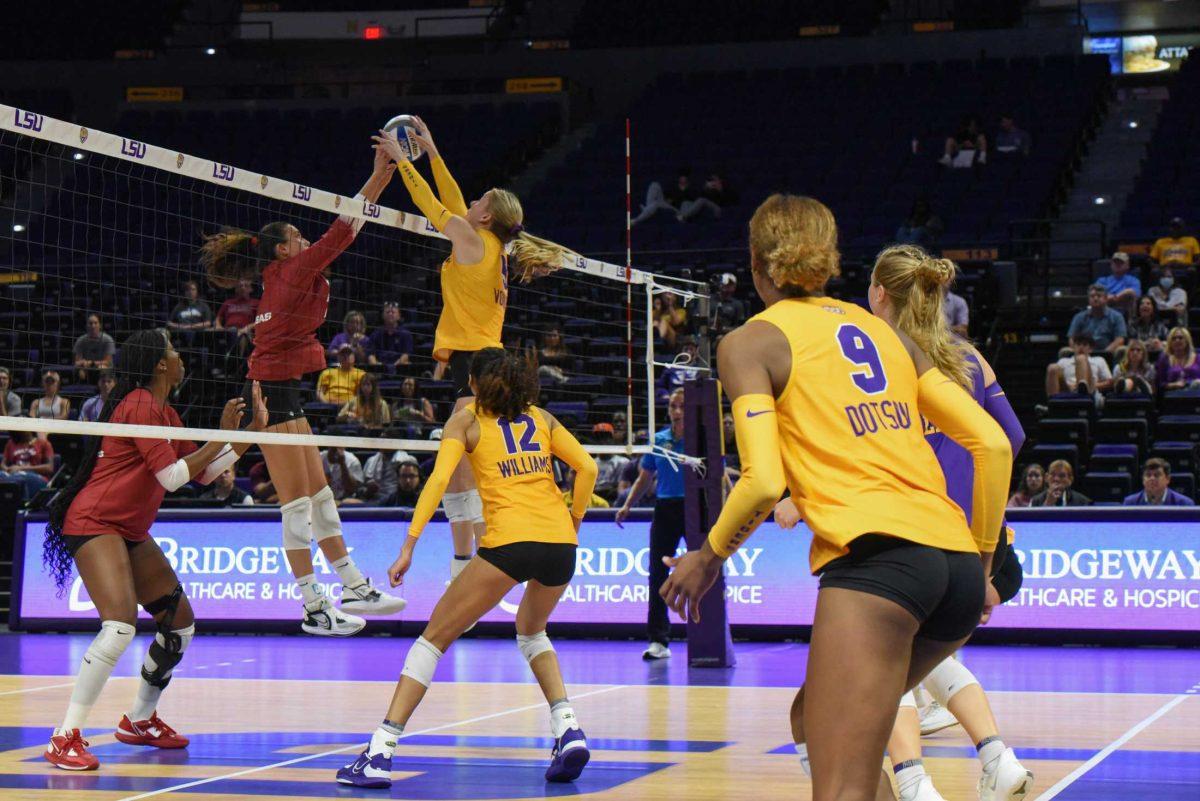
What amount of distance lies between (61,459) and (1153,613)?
10.4 m

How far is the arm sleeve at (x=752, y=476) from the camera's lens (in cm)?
327

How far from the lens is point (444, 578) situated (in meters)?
12.7

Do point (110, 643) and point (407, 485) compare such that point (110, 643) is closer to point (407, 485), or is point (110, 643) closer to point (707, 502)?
point (707, 502)

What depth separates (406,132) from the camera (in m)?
7.41

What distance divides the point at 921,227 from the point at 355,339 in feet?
23.5

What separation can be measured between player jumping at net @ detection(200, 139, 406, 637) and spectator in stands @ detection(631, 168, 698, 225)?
13.7 metres

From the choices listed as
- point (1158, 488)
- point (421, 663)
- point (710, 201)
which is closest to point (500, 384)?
point (421, 663)

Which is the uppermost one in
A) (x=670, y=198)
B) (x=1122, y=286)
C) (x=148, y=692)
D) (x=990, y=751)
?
(x=670, y=198)

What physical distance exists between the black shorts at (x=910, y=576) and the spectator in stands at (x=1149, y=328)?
452 inches

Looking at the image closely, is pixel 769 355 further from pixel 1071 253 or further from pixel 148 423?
pixel 1071 253

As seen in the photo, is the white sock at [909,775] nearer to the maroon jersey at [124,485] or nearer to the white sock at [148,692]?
the maroon jersey at [124,485]

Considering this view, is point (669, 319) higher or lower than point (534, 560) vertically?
higher

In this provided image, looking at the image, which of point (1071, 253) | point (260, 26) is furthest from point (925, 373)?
point (260, 26)

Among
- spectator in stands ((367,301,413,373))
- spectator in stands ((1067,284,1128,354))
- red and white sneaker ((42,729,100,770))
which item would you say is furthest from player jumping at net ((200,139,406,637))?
spectator in stands ((1067,284,1128,354))
